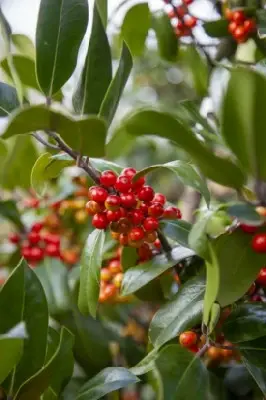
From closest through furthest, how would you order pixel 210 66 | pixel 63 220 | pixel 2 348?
pixel 2 348 → pixel 210 66 → pixel 63 220

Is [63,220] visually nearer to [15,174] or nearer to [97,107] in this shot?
[15,174]

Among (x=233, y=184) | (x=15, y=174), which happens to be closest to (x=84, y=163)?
(x=233, y=184)

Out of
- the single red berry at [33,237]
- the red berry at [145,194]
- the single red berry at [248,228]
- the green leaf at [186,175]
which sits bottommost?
the single red berry at [33,237]

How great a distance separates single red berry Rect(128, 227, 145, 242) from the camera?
617 mm

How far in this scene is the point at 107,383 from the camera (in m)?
0.61

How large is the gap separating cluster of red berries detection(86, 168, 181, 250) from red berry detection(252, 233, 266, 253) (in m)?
0.11

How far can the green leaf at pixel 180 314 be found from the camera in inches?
24.4

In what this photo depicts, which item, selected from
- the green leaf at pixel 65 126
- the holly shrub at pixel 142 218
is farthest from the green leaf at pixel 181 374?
the green leaf at pixel 65 126

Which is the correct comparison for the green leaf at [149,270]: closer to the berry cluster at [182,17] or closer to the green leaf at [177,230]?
the green leaf at [177,230]

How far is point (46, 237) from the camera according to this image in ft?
3.78

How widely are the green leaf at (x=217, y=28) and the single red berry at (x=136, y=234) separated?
16.9 inches

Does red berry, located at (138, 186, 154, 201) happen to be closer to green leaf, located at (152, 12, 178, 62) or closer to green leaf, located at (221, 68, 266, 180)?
green leaf, located at (221, 68, 266, 180)

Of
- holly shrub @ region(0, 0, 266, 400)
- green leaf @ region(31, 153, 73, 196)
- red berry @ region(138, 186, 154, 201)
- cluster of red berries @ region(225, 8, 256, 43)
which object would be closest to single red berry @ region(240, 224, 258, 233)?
holly shrub @ region(0, 0, 266, 400)

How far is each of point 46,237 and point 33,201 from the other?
0.33ft
